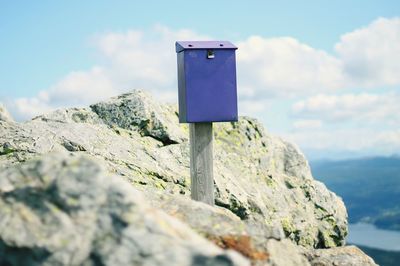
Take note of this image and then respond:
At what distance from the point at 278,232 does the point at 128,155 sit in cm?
736

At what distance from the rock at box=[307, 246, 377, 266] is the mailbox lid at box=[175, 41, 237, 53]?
500 cm

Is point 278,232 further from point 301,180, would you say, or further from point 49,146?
point 301,180

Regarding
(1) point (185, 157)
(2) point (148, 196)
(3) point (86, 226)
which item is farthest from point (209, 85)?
(3) point (86, 226)

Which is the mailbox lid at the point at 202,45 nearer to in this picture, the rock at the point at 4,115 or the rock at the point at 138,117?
the rock at the point at 138,117

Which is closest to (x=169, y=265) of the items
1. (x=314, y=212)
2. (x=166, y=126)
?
(x=166, y=126)

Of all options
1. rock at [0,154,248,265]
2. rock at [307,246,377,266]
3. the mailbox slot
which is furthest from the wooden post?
rock at [0,154,248,265]

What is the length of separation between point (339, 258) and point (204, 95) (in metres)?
4.71

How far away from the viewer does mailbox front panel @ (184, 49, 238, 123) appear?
11.6 meters

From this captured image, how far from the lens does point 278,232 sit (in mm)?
7871

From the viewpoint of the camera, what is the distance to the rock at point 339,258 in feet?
36.5

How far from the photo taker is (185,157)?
54.0 ft

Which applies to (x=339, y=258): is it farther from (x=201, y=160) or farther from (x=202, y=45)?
(x=202, y=45)

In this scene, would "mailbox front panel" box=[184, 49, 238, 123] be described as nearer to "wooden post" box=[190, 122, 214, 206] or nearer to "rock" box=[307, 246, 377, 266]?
"wooden post" box=[190, 122, 214, 206]

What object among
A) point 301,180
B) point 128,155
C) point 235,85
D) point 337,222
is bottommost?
point 337,222
